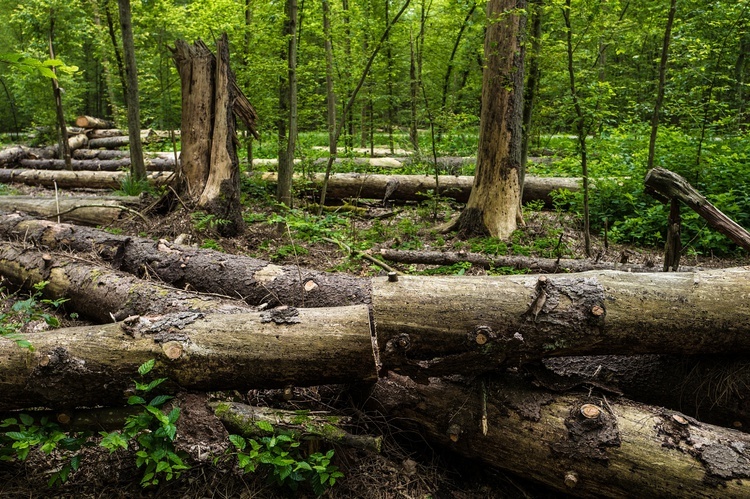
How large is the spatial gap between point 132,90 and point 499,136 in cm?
640

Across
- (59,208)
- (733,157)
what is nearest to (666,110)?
(733,157)

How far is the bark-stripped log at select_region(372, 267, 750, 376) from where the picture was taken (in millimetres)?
2555

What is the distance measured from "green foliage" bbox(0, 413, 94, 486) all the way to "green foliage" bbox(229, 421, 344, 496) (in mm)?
779

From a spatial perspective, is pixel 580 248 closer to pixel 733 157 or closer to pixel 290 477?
pixel 733 157

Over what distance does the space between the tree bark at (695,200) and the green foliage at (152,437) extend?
3.55 meters

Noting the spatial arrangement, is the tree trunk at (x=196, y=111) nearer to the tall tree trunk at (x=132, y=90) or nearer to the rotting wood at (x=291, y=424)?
the tall tree trunk at (x=132, y=90)

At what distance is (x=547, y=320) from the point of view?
8.36 feet

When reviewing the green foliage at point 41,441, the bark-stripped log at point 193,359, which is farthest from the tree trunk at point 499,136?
the green foliage at point 41,441

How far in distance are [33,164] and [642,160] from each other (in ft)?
50.8

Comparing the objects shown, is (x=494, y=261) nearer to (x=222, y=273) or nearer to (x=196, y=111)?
(x=222, y=273)

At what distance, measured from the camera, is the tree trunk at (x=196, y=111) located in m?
7.26

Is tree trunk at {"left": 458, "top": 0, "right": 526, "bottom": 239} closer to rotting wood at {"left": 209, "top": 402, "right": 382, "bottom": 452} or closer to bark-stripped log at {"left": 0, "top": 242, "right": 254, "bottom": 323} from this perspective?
bark-stripped log at {"left": 0, "top": 242, "right": 254, "bottom": 323}

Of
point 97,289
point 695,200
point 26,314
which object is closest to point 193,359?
point 97,289

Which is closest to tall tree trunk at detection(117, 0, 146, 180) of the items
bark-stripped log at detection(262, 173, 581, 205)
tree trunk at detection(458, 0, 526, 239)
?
bark-stripped log at detection(262, 173, 581, 205)
